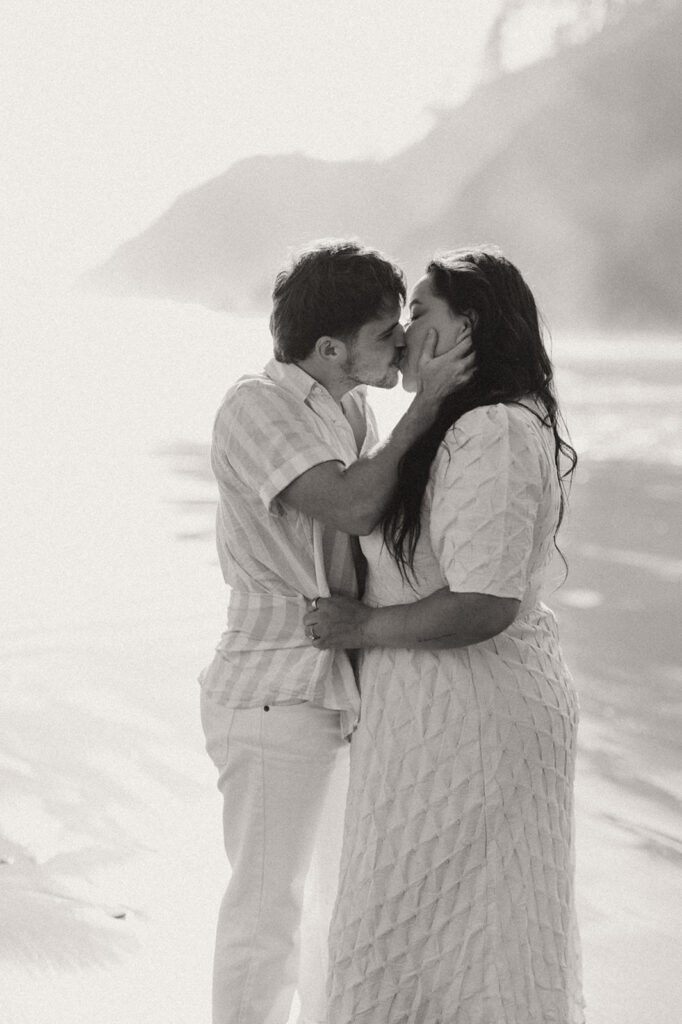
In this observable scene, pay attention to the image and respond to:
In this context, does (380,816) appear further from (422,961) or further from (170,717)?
(170,717)

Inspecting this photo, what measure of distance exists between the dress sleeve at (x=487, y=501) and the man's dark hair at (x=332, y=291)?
237 mm

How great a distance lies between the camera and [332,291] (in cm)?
172

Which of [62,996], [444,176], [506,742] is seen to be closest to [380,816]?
[506,742]

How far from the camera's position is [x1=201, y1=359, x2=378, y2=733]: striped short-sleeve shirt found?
5.74 ft

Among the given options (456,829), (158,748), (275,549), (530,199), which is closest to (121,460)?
(158,748)

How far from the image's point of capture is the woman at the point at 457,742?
1654 mm

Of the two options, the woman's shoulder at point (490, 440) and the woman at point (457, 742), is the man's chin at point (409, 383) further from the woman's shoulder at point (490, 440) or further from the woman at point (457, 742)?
the woman's shoulder at point (490, 440)

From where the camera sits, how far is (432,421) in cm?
167

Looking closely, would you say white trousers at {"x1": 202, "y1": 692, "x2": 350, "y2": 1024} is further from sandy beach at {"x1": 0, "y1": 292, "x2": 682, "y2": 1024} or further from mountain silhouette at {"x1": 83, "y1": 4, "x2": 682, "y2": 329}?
mountain silhouette at {"x1": 83, "y1": 4, "x2": 682, "y2": 329}

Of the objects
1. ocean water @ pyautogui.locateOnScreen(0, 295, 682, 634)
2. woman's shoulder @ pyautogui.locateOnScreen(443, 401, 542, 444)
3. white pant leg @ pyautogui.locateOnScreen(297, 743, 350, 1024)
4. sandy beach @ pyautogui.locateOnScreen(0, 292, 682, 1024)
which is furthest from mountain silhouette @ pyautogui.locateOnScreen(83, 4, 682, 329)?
woman's shoulder @ pyautogui.locateOnScreen(443, 401, 542, 444)

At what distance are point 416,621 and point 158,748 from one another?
7.56 feet

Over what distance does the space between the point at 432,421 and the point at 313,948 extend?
0.96 m

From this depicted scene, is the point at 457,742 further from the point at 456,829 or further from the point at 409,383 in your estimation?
the point at 409,383

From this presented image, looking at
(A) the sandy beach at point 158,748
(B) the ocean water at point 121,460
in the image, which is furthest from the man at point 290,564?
(B) the ocean water at point 121,460
